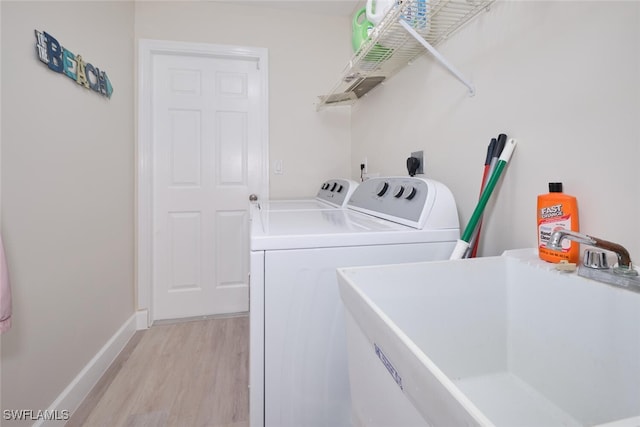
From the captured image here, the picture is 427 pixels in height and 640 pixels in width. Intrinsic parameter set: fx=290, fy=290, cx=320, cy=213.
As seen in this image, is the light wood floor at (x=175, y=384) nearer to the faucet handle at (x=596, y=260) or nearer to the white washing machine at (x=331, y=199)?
the white washing machine at (x=331, y=199)

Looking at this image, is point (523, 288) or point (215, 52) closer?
point (523, 288)

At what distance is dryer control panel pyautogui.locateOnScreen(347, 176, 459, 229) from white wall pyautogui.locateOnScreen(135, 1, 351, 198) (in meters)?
1.17

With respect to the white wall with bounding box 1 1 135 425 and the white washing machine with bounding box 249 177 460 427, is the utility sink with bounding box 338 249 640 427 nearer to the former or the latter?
the white washing machine with bounding box 249 177 460 427

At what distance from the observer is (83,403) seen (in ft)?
4.59

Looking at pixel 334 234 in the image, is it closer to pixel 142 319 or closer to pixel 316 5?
pixel 142 319

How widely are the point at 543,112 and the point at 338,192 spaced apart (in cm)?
110

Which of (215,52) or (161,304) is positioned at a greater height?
(215,52)

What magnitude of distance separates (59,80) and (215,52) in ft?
3.89

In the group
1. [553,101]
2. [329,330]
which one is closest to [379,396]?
[329,330]

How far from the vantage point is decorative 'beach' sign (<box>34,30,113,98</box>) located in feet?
3.81

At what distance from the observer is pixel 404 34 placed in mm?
1200

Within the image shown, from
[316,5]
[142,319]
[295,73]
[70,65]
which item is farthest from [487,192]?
[142,319]

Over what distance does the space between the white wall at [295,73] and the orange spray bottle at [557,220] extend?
1772mm

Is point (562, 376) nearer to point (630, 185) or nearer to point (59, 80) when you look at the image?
point (630, 185)
